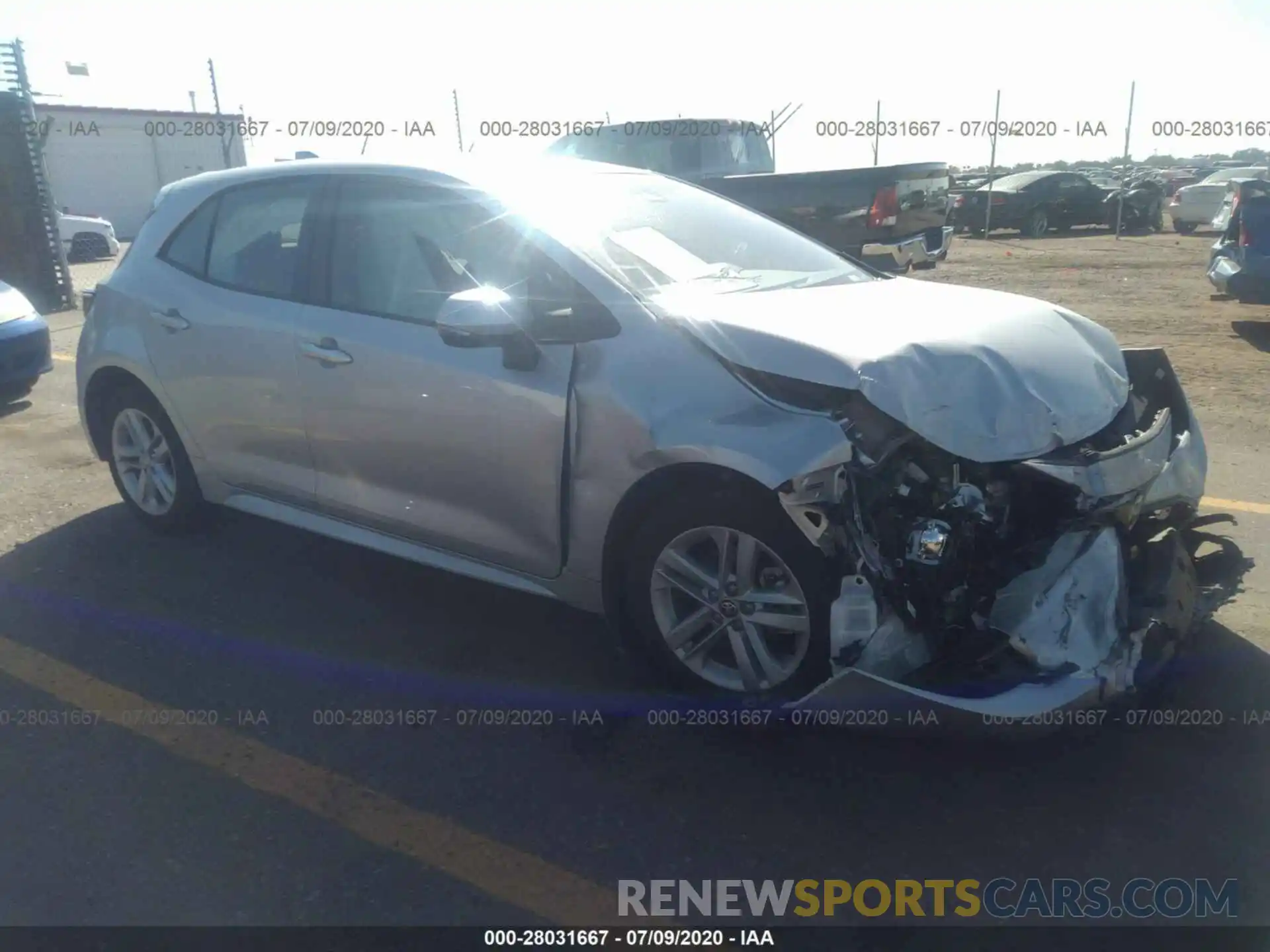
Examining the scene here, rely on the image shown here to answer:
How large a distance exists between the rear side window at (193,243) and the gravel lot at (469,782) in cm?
142

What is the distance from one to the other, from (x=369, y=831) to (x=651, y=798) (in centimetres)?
77

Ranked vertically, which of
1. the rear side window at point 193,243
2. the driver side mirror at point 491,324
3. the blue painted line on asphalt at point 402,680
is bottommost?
the blue painted line on asphalt at point 402,680

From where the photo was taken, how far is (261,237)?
461cm

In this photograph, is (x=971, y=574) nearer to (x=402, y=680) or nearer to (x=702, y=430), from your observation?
(x=702, y=430)

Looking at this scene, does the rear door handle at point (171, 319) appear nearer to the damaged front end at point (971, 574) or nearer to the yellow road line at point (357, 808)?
the yellow road line at point (357, 808)

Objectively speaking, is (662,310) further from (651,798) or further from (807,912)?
(807,912)

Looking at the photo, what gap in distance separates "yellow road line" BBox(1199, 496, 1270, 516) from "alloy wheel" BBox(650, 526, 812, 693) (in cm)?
290

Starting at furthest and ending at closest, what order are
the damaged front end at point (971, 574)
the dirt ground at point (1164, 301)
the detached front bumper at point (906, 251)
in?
the detached front bumper at point (906, 251), the dirt ground at point (1164, 301), the damaged front end at point (971, 574)

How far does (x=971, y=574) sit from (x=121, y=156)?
35.1 metres

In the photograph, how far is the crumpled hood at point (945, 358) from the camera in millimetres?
3006

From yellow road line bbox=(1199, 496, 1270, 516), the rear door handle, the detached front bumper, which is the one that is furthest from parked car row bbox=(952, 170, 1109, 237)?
the rear door handle

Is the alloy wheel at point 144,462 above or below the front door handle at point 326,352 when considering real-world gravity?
below

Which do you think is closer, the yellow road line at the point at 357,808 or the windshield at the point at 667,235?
the yellow road line at the point at 357,808
